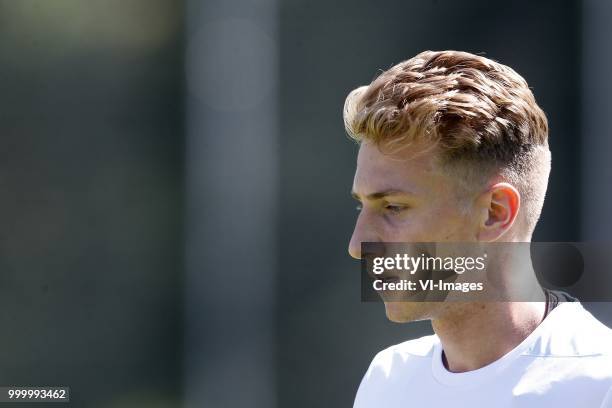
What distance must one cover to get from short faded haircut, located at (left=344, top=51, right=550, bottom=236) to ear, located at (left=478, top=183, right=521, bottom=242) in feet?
0.07

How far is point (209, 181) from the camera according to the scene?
2.35m

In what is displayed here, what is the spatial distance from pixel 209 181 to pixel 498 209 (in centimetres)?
123

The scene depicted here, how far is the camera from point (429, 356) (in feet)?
4.62

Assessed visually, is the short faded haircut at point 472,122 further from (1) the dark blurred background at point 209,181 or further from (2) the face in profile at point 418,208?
(1) the dark blurred background at point 209,181

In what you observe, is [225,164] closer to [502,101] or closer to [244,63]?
[244,63]

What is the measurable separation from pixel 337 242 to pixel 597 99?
87 centimetres

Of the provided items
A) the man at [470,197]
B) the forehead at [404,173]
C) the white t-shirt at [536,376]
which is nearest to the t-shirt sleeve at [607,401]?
the white t-shirt at [536,376]

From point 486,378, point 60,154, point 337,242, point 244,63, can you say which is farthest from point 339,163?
point 486,378

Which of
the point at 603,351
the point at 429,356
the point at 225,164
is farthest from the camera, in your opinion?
the point at 225,164

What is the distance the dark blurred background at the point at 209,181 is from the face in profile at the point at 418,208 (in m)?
1.11

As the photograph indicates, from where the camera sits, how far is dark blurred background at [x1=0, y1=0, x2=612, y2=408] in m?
2.33

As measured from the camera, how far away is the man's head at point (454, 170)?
1.26m

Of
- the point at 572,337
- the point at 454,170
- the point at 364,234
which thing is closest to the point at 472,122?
the point at 454,170

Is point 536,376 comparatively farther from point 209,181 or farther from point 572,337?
point 209,181
